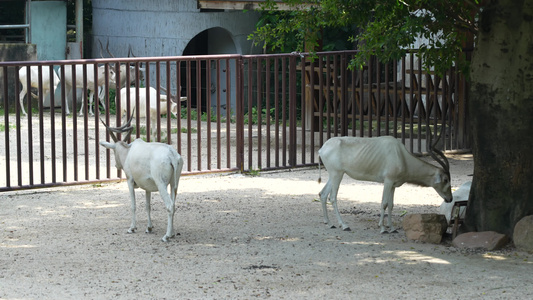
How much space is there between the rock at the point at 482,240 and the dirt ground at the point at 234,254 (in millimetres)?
105

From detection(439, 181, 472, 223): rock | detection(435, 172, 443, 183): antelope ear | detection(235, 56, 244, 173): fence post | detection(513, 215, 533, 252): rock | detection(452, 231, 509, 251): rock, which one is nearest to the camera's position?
detection(513, 215, 533, 252): rock

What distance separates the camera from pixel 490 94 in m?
7.79

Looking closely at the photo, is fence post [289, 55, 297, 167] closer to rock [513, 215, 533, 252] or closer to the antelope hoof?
the antelope hoof

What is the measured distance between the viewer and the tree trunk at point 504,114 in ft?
25.1

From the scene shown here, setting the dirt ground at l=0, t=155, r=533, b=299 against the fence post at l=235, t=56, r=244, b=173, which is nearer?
the dirt ground at l=0, t=155, r=533, b=299

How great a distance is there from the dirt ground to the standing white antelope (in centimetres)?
51

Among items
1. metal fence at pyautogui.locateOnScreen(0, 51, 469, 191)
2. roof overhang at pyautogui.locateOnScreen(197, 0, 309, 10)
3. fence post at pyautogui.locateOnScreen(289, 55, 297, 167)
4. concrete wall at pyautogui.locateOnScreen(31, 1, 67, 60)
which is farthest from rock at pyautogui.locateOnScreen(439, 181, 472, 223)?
concrete wall at pyautogui.locateOnScreen(31, 1, 67, 60)

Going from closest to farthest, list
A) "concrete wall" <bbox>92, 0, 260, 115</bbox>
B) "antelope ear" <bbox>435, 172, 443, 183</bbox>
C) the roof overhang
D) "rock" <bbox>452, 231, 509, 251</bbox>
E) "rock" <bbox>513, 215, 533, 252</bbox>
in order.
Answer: "rock" <bbox>513, 215, 533, 252</bbox> < "rock" <bbox>452, 231, 509, 251</bbox> < "antelope ear" <bbox>435, 172, 443, 183</bbox> < the roof overhang < "concrete wall" <bbox>92, 0, 260, 115</bbox>

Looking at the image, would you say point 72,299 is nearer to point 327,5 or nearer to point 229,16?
point 327,5

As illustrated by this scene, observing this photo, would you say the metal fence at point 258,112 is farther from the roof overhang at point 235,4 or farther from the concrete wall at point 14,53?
the concrete wall at point 14,53

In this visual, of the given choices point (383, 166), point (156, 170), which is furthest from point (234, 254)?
point (383, 166)

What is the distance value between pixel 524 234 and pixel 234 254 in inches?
99.8

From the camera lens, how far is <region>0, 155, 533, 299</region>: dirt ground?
6.39 m

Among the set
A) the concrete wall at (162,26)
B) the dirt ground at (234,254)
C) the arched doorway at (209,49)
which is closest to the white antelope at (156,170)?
the dirt ground at (234,254)
